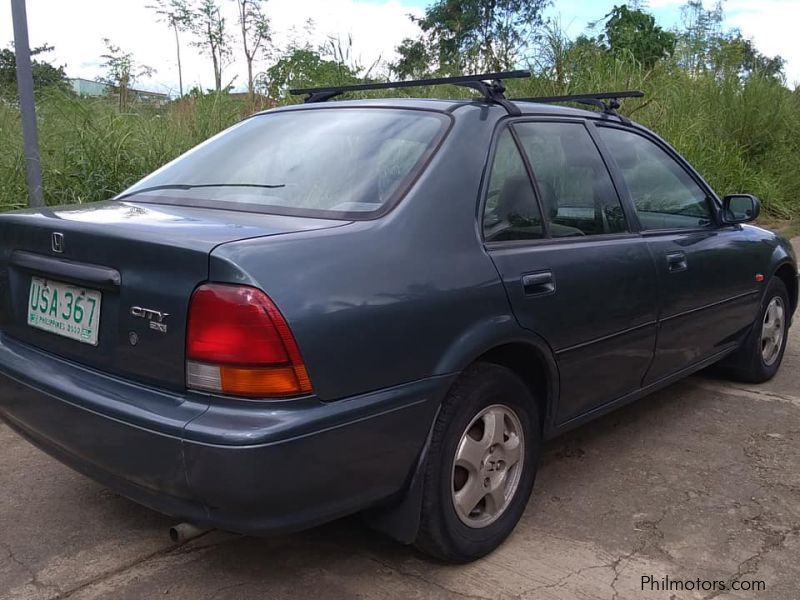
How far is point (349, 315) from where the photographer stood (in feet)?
7.01

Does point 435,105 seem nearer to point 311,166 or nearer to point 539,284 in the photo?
point 311,166

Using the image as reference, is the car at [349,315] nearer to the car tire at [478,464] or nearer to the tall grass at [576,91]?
the car tire at [478,464]

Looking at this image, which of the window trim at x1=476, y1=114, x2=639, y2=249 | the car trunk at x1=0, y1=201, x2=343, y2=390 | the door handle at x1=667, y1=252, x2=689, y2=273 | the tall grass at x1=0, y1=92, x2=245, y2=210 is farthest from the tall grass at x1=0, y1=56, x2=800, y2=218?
the door handle at x1=667, y1=252, x2=689, y2=273

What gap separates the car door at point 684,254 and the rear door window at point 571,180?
16cm

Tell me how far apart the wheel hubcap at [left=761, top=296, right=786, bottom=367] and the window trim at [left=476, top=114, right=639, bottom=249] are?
5.77ft

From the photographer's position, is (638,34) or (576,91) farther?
(638,34)

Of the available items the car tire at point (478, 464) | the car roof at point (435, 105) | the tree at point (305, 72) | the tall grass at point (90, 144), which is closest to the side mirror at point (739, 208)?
the car roof at point (435, 105)

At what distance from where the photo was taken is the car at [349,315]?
2051mm

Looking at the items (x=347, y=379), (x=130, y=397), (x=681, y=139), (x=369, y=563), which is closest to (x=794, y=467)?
(x=369, y=563)

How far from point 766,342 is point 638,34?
16.4 meters

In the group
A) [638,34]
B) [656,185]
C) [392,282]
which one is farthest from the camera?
[638,34]

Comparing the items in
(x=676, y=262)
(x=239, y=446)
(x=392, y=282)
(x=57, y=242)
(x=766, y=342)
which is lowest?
(x=766, y=342)

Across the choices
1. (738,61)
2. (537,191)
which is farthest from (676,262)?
(738,61)

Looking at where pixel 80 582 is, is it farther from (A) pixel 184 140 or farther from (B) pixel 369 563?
(A) pixel 184 140
